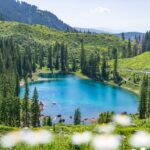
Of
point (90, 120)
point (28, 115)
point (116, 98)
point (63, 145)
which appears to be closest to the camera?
point (63, 145)

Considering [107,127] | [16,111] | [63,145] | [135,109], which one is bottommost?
[135,109]

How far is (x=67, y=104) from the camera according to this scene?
6801 inches

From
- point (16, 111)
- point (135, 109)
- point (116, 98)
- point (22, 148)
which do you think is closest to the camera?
point (22, 148)

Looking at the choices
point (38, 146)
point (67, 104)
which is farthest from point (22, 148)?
point (67, 104)

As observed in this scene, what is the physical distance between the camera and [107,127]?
7875 mm

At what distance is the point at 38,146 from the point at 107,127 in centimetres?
198

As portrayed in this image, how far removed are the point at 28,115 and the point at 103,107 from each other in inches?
2432

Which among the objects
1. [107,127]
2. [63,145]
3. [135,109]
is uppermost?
[107,127]

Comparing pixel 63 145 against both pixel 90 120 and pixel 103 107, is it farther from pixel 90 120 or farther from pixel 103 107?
pixel 103 107

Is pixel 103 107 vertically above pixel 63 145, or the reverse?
pixel 63 145

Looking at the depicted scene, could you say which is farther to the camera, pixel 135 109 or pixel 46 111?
pixel 135 109

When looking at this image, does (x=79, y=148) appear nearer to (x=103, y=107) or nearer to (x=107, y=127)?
(x=107, y=127)

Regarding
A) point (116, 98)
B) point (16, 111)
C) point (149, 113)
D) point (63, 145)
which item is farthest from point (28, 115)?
point (63, 145)

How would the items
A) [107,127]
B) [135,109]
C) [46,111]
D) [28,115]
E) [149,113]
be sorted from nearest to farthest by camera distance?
[107,127] → [28,115] → [149,113] → [46,111] → [135,109]
